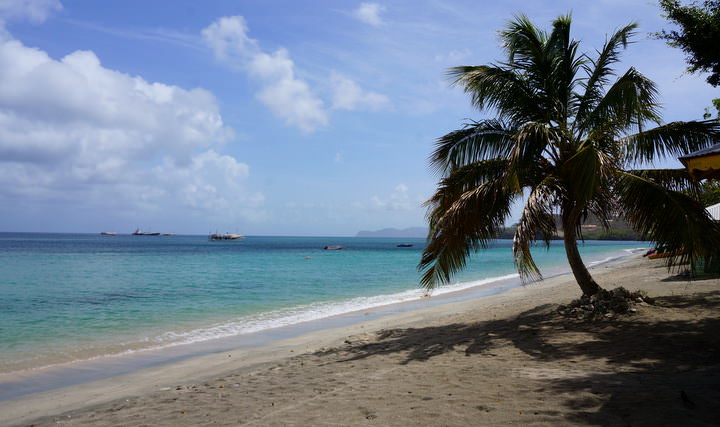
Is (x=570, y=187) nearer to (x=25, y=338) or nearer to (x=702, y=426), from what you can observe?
(x=702, y=426)

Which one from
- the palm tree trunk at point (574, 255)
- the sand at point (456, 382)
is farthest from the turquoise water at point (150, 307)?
the palm tree trunk at point (574, 255)

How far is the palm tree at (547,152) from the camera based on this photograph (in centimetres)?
711

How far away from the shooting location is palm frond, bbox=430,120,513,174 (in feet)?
27.9

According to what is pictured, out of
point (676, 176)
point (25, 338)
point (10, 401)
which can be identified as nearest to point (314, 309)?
point (25, 338)

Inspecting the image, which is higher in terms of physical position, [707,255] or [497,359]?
[707,255]

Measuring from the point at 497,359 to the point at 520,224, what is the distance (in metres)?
2.09

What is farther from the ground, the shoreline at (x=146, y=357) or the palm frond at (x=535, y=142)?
the palm frond at (x=535, y=142)

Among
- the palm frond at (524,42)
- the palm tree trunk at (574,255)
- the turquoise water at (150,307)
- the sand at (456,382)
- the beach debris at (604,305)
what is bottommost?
the turquoise water at (150,307)

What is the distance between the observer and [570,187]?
7.64m

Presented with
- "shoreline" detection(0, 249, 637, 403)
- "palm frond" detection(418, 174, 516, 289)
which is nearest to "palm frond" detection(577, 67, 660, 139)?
"palm frond" detection(418, 174, 516, 289)

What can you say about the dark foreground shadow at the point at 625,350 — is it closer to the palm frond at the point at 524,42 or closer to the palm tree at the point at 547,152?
the palm tree at the point at 547,152

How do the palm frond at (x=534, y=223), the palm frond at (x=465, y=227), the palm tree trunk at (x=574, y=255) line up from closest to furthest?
the palm frond at (x=534, y=223)
the palm frond at (x=465, y=227)
the palm tree trunk at (x=574, y=255)

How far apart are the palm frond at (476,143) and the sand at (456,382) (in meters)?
3.13

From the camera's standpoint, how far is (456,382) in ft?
16.8
